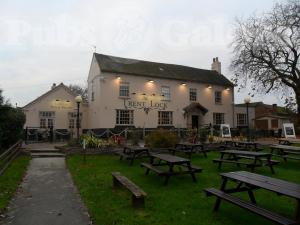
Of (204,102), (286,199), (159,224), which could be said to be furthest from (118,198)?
(204,102)

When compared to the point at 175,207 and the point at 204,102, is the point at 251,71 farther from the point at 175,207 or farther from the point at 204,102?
the point at 175,207

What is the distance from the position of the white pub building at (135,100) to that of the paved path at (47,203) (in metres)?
17.2

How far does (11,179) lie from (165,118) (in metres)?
21.8

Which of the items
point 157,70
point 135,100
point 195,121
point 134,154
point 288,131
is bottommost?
point 134,154

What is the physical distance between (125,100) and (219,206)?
2274cm

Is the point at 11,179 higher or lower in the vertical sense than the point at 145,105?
lower

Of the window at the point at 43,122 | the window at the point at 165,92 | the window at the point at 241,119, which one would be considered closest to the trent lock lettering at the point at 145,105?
the window at the point at 165,92

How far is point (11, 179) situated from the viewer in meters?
9.56

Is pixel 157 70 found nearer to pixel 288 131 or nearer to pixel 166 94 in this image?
pixel 166 94

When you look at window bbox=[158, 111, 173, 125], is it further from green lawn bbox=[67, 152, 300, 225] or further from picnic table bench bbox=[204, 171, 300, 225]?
picnic table bench bbox=[204, 171, 300, 225]

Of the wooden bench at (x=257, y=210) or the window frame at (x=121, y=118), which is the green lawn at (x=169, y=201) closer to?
the wooden bench at (x=257, y=210)

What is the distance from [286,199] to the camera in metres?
6.88

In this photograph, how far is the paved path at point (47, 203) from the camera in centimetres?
575

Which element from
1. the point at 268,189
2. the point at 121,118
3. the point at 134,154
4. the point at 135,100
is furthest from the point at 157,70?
the point at 268,189
